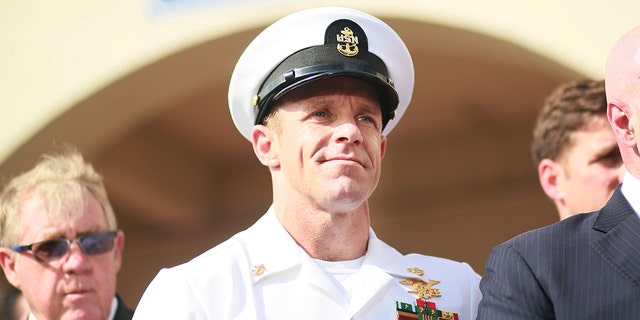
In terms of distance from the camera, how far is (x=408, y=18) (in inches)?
207

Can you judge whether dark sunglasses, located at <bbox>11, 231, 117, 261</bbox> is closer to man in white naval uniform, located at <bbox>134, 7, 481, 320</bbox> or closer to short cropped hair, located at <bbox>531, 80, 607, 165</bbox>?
man in white naval uniform, located at <bbox>134, 7, 481, 320</bbox>

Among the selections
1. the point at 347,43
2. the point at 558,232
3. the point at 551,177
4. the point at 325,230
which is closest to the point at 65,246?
the point at 325,230

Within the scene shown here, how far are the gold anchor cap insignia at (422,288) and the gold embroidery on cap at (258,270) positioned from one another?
0.33 m

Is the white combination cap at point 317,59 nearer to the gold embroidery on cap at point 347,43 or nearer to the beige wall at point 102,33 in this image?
the gold embroidery on cap at point 347,43

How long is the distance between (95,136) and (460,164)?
9.06 ft

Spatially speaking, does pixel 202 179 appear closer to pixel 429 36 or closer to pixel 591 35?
pixel 429 36

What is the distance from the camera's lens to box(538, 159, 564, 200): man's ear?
3279mm

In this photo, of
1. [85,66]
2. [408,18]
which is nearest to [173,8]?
[85,66]

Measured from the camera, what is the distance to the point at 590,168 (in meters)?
3.18

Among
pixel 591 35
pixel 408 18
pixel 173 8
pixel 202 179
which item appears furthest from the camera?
pixel 202 179

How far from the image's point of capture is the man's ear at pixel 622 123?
6.87 feet

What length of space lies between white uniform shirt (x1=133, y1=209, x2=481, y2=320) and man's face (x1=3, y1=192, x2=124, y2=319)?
→ 83 cm

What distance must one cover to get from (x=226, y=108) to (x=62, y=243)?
13.0 ft

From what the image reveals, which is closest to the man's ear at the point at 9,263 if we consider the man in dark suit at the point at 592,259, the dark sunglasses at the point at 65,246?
the dark sunglasses at the point at 65,246
